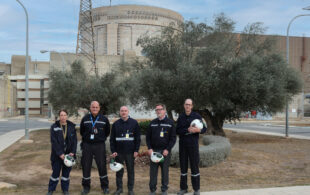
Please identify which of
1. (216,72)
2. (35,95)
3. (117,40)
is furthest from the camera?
(35,95)

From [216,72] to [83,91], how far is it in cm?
986

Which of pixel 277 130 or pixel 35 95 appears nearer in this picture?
pixel 277 130

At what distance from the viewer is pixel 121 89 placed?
22641mm

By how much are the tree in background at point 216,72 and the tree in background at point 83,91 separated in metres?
4.24

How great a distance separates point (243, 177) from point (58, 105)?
17667 mm

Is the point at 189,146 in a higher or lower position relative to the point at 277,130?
higher

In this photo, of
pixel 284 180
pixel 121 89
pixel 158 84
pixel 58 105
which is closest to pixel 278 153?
pixel 284 180

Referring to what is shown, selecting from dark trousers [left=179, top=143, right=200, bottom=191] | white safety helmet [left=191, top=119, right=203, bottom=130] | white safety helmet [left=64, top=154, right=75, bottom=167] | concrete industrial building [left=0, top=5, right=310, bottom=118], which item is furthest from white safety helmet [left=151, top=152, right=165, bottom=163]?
concrete industrial building [left=0, top=5, right=310, bottom=118]

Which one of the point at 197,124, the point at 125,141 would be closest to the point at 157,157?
the point at 125,141

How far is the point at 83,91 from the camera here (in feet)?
72.0

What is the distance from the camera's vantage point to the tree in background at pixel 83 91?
22.1 metres

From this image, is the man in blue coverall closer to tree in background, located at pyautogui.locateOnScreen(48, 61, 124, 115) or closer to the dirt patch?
the dirt patch

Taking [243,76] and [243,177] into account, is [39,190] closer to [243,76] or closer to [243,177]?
[243,177]

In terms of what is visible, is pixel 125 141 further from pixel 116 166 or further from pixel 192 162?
pixel 192 162
